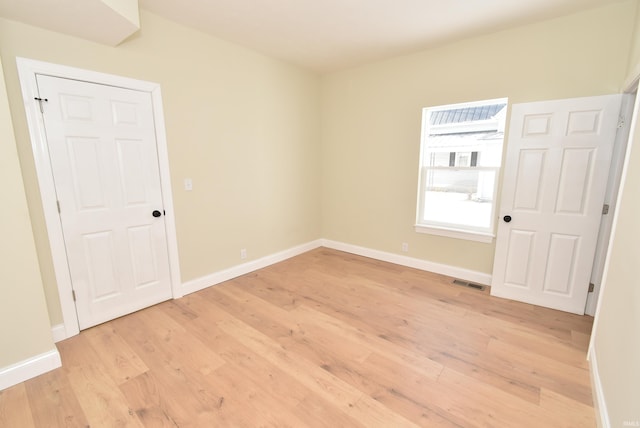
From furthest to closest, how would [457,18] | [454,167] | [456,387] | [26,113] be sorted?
[454,167] → [457,18] → [26,113] → [456,387]

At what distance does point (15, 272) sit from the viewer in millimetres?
1859

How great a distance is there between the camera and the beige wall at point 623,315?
1.28 meters

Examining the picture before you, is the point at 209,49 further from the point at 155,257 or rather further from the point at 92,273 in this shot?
A: the point at 92,273

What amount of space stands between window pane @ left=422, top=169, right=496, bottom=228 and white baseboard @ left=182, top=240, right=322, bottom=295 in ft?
6.74

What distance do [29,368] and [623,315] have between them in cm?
377

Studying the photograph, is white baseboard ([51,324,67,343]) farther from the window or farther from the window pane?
the window pane

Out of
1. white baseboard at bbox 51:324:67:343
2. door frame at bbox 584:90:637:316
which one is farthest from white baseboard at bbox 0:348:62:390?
door frame at bbox 584:90:637:316

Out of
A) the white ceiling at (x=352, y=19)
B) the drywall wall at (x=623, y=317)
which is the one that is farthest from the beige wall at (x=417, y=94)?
the drywall wall at (x=623, y=317)

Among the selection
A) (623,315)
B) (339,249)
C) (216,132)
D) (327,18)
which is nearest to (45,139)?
(216,132)

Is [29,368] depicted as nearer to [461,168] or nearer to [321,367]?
[321,367]

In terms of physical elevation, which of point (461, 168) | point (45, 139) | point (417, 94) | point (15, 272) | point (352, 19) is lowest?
point (15, 272)

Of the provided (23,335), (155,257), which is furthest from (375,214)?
(23,335)

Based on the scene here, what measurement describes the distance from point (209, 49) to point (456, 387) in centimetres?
389

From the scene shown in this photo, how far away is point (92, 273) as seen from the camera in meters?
Result: 2.49
